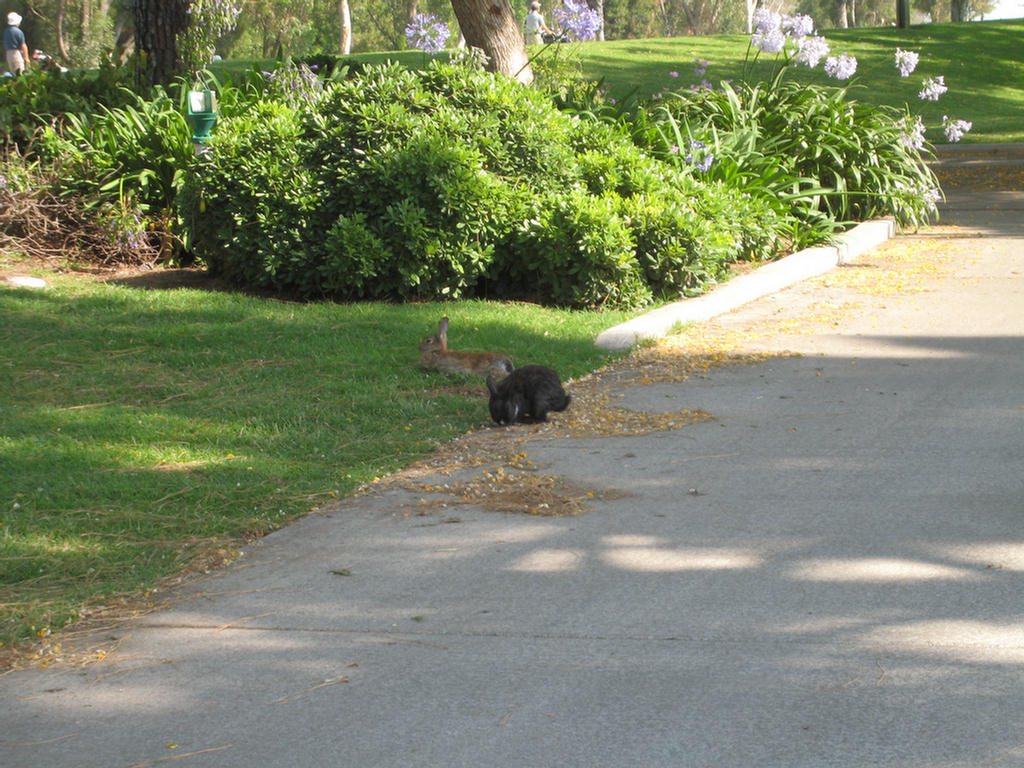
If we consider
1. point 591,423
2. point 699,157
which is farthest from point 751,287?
point 591,423

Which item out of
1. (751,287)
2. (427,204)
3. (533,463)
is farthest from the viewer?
(751,287)

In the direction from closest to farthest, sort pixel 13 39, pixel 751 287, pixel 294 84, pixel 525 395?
pixel 525 395, pixel 751 287, pixel 294 84, pixel 13 39

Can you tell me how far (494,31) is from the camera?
527 inches

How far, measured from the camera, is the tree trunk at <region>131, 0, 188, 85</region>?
1349 cm

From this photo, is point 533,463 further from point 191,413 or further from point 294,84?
point 294,84

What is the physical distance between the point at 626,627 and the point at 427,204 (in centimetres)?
597

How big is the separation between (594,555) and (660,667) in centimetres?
99

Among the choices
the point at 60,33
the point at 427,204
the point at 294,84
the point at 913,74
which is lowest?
the point at 427,204

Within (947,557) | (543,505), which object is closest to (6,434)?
(543,505)

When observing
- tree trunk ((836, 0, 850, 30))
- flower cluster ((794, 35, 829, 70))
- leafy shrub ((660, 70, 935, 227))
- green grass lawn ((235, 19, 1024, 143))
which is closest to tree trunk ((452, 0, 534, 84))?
leafy shrub ((660, 70, 935, 227))

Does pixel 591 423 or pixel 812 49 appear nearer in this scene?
pixel 591 423

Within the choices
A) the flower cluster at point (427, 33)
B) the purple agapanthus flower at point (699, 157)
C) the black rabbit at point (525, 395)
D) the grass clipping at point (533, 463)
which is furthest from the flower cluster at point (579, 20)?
the black rabbit at point (525, 395)

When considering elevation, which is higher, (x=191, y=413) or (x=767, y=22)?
(x=767, y=22)

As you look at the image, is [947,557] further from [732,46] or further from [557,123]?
[732,46]
